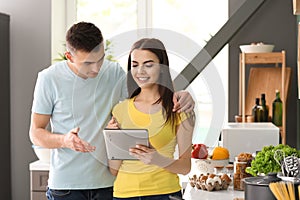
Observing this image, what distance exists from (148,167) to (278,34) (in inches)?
110

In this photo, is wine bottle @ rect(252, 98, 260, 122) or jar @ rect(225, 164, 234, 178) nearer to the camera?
jar @ rect(225, 164, 234, 178)

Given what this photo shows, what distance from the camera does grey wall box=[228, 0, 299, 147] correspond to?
452 cm

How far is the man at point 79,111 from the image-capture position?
88.3 inches

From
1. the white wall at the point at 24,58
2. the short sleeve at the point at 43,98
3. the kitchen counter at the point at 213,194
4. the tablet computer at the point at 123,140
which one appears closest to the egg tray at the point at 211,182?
the kitchen counter at the point at 213,194

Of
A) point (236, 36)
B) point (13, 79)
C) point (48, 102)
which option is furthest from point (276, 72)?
point (48, 102)

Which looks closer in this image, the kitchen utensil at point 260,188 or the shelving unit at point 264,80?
the kitchen utensil at point 260,188

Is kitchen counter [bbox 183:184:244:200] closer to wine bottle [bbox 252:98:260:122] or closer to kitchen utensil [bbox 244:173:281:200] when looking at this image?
kitchen utensil [bbox 244:173:281:200]

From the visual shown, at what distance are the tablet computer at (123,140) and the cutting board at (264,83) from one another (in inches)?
97.0

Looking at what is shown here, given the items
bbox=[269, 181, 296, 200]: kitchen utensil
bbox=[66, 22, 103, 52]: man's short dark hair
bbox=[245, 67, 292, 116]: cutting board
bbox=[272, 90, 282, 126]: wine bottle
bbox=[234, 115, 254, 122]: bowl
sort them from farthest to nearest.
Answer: bbox=[245, 67, 292, 116]: cutting board → bbox=[272, 90, 282, 126]: wine bottle → bbox=[234, 115, 254, 122]: bowl → bbox=[66, 22, 103, 52]: man's short dark hair → bbox=[269, 181, 296, 200]: kitchen utensil

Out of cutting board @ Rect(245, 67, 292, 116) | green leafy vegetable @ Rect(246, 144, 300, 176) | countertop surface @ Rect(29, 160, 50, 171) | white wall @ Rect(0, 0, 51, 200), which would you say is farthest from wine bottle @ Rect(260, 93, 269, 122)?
green leafy vegetable @ Rect(246, 144, 300, 176)

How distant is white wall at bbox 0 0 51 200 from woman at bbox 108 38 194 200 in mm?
2574

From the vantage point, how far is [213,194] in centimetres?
250

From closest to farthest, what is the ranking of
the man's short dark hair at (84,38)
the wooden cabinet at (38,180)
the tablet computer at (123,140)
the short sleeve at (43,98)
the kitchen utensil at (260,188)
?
the kitchen utensil at (260,188), the tablet computer at (123,140), the man's short dark hair at (84,38), the short sleeve at (43,98), the wooden cabinet at (38,180)

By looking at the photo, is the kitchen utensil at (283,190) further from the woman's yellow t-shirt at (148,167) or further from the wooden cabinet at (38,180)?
the wooden cabinet at (38,180)
